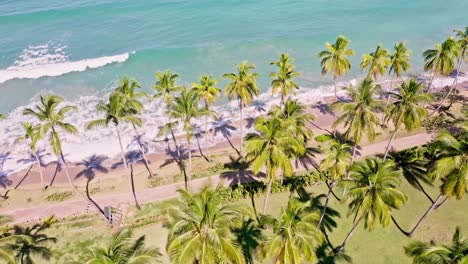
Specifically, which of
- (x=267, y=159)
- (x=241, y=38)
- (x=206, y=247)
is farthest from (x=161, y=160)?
(x=241, y=38)

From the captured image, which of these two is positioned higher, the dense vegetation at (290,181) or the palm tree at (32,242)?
the dense vegetation at (290,181)

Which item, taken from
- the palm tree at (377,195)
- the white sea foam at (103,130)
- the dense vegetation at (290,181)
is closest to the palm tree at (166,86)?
the dense vegetation at (290,181)

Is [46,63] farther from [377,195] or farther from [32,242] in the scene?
[377,195]

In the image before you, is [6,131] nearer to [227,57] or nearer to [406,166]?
[227,57]

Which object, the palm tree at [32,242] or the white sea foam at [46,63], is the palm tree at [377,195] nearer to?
the palm tree at [32,242]

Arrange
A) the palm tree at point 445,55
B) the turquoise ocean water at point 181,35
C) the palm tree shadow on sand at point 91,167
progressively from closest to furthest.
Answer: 1. the palm tree shadow on sand at point 91,167
2. the palm tree at point 445,55
3. the turquoise ocean water at point 181,35

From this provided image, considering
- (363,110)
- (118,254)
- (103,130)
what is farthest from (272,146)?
(103,130)

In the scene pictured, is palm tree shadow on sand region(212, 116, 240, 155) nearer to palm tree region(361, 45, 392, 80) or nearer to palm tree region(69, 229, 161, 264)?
palm tree region(361, 45, 392, 80)
